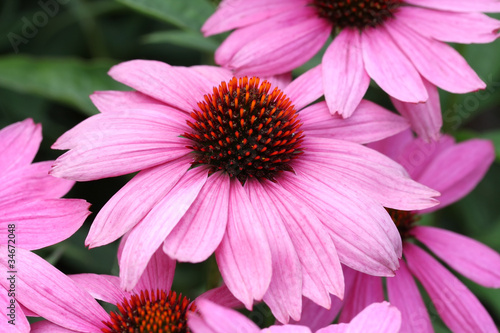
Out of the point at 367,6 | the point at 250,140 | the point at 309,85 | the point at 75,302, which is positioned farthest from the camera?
the point at 367,6

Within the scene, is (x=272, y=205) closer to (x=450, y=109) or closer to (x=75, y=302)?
A: (x=75, y=302)

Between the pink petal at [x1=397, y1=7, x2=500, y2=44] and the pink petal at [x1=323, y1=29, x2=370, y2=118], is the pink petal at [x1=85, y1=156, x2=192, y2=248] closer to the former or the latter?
the pink petal at [x1=323, y1=29, x2=370, y2=118]

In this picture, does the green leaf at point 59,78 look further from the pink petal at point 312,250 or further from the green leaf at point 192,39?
the pink petal at point 312,250

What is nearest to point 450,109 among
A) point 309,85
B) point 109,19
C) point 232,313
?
point 309,85

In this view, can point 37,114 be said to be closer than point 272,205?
No

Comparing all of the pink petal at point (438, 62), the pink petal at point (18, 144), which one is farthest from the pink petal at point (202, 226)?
the pink petal at point (438, 62)

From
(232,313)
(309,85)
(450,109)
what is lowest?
(232,313)

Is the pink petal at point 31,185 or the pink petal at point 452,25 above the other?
the pink petal at point 452,25
